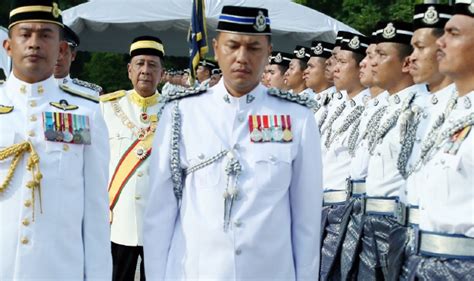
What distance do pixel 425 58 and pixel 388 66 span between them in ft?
3.33

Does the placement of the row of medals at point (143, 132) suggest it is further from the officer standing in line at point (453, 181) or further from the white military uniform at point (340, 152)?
the officer standing in line at point (453, 181)

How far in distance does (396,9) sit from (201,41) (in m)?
20.4

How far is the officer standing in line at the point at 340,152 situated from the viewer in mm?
7836

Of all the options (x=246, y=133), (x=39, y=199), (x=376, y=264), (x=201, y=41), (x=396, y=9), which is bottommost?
(x=376, y=264)

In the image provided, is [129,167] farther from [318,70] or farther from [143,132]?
[318,70]

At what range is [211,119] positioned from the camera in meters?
4.50

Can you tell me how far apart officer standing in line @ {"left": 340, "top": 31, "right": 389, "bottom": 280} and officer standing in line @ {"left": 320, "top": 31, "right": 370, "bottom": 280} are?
14 centimetres

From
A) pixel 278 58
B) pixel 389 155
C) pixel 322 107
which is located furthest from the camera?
pixel 278 58

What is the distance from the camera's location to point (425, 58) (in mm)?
6168

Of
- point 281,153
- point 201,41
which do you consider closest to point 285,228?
point 281,153

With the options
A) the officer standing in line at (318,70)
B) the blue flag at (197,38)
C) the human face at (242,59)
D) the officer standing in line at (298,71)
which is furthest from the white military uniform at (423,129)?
the officer standing in line at (298,71)

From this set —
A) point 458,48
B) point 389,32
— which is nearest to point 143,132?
point 389,32

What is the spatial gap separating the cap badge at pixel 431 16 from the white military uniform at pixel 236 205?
200 centimetres

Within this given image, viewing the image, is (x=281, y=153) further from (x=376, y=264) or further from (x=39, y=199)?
(x=376, y=264)
